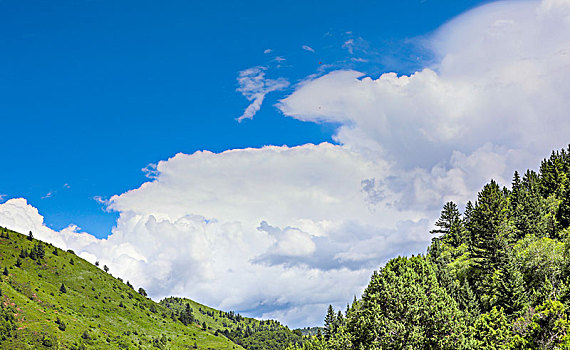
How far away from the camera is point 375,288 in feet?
170

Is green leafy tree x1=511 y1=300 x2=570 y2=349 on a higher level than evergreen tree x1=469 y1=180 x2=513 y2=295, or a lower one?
lower

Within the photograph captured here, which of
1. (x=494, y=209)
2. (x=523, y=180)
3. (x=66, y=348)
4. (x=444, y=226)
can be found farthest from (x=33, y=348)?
(x=523, y=180)

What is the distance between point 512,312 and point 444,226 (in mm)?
66549

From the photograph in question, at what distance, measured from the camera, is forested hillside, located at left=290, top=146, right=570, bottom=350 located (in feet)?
151

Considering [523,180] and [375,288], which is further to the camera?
[523,180]

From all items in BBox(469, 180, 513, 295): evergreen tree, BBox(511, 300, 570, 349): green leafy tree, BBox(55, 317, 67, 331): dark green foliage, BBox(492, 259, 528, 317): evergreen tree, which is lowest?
BBox(511, 300, 570, 349): green leafy tree

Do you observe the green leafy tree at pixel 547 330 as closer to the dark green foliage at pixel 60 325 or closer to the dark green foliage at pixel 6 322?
the dark green foliage at pixel 6 322

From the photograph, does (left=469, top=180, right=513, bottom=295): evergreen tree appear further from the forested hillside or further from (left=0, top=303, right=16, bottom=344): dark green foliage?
(left=0, top=303, right=16, bottom=344): dark green foliage

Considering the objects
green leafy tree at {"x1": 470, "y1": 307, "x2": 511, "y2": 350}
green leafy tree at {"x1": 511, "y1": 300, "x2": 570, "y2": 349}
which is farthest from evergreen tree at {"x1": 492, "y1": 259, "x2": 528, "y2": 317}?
green leafy tree at {"x1": 511, "y1": 300, "x2": 570, "y2": 349}

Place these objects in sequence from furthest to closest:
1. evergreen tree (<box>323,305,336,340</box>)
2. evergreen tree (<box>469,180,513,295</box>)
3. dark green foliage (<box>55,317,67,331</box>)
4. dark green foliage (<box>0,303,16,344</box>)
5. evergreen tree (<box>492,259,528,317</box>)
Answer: dark green foliage (<box>55,317,67,331</box>) < dark green foliage (<box>0,303,16,344</box>) < evergreen tree (<box>323,305,336,340</box>) < evergreen tree (<box>469,180,513,295</box>) < evergreen tree (<box>492,259,528,317</box>)

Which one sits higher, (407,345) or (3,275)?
(3,275)

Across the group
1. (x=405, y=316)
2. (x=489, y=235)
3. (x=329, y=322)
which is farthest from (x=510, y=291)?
(x=329, y=322)

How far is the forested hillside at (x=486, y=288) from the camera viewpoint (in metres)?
46.2

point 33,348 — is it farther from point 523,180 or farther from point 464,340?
point 523,180
